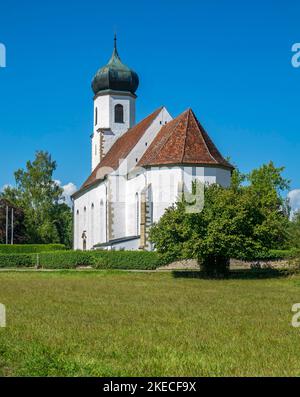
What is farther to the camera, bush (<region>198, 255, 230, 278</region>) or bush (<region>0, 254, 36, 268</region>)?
bush (<region>0, 254, 36, 268</region>)

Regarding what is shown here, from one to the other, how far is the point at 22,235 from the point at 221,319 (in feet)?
177

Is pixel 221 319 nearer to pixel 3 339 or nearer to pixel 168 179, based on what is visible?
pixel 3 339

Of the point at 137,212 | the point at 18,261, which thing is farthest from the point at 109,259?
the point at 18,261

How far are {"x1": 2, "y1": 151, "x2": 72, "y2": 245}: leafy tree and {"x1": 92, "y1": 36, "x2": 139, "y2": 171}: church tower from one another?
1392cm

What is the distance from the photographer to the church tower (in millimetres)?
55500

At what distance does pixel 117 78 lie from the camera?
5550 cm

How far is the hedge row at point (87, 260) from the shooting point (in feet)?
122

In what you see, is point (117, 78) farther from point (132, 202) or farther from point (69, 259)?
point (69, 259)

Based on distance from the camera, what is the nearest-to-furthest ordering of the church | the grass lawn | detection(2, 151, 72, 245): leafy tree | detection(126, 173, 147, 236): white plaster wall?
the grass lawn < the church < detection(126, 173, 147, 236): white plaster wall < detection(2, 151, 72, 245): leafy tree

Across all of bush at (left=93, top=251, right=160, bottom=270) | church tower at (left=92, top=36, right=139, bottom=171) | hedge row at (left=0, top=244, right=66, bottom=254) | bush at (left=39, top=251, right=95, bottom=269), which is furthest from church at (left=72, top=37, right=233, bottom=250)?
bush at (left=39, top=251, right=95, bottom=269)

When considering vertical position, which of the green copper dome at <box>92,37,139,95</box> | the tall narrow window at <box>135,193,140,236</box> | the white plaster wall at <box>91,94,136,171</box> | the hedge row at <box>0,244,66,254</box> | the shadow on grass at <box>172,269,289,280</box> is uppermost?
the green copper dome at <box>92,37,139,95</box>

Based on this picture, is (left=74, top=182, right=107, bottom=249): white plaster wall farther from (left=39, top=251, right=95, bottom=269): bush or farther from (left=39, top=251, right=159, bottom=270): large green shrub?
(left=39, top=251, right=159, bottom=270): large green shrub

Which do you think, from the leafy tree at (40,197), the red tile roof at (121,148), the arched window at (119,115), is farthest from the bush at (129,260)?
the leafy tree at (40,197)
